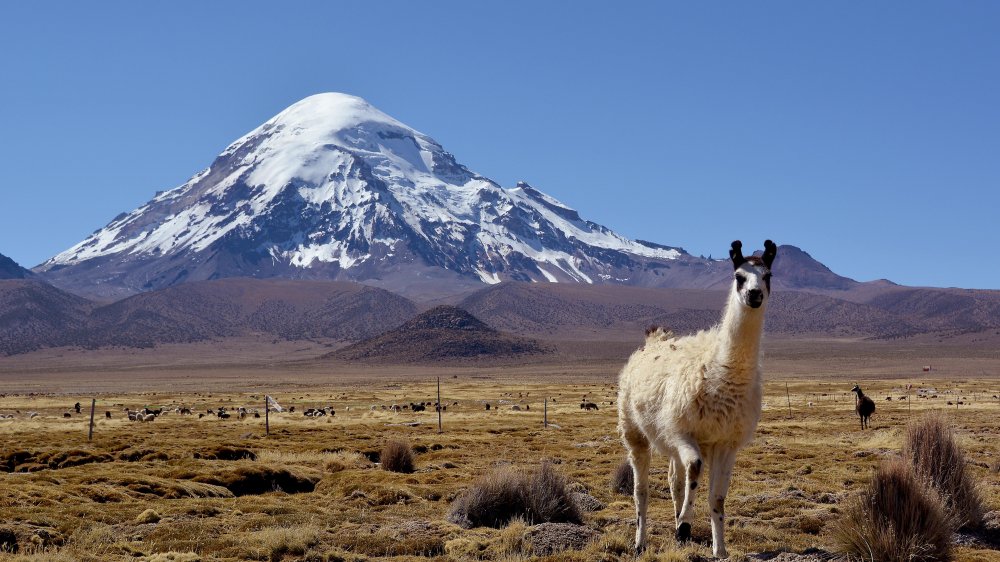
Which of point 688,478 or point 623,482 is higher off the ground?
point 688,478

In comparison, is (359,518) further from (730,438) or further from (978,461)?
(978,461)

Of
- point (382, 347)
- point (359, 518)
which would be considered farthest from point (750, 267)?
point (382, 347)

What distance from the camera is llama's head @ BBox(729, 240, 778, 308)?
10320 mm

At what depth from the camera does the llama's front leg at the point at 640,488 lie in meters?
11.9

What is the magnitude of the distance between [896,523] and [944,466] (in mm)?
3463

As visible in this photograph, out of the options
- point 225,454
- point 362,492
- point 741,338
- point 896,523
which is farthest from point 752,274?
point 225,454

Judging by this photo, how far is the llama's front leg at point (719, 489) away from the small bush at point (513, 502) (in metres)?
4.12

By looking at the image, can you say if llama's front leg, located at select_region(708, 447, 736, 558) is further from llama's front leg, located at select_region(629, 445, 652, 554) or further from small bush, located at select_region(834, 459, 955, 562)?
small bush, located at select_region(834, 459, 955, 562)

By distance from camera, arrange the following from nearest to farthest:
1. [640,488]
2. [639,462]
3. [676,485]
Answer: [676,485], [640,488], [639,462]

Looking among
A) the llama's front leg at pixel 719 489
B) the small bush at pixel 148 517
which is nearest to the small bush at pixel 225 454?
the small bush at pixel 148 517

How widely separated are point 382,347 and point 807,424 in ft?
534

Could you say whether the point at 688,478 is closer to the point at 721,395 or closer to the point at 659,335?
the point at 721,395

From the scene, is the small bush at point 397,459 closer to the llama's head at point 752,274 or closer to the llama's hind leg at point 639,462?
the llama's hind leg at point 639,462

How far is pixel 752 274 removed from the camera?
34.3ft
